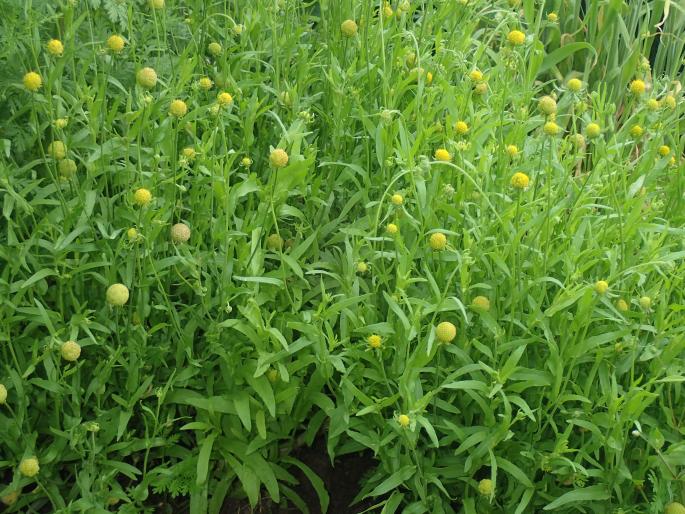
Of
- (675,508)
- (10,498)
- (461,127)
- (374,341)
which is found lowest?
(10,498)

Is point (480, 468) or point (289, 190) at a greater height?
point (289, 190)

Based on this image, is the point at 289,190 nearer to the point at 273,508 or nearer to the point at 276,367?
the point at 276,367

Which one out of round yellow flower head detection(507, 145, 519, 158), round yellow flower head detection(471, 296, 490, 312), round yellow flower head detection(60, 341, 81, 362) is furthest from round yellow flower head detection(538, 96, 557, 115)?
round yellow flower head detection(60, 341, 81, 362)

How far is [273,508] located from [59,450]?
55 cm

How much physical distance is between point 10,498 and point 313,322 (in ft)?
2.68

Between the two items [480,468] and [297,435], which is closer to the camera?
[480,468]

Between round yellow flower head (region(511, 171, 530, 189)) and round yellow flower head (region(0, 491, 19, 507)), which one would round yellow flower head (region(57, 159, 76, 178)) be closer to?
round yellow flower head (region(0, 491, 19, 507))

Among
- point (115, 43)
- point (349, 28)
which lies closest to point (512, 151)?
point (349, 28)

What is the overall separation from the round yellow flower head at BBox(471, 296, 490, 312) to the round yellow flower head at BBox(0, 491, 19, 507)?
3.74ft

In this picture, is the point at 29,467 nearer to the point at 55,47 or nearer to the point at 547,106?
the point at 55,47

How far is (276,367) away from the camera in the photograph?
2074 mm

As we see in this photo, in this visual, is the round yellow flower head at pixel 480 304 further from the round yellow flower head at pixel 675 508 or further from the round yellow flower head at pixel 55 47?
the round yellow flower head at pixel 55 47

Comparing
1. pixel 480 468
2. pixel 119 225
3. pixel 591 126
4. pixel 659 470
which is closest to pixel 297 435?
pixel 480 468

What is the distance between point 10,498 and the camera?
6.81ft
